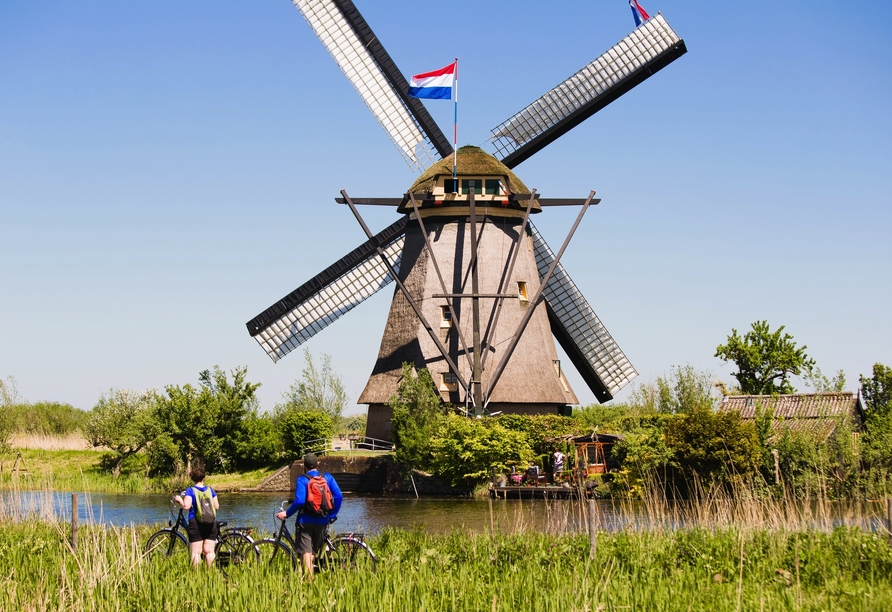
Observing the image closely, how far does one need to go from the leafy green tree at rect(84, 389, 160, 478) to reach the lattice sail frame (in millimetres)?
4404

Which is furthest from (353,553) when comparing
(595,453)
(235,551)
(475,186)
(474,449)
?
(475,186)

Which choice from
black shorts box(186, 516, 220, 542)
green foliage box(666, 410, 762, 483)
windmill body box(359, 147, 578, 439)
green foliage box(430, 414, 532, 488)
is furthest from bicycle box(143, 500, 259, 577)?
windmill body box(359, 147, 578, 439)

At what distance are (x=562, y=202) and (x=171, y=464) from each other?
1459 centimetres

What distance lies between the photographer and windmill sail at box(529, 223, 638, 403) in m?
31.8

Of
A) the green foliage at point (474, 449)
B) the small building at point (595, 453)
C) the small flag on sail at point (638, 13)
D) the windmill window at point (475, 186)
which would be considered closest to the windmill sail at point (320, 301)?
the windmill window at point (475, 186)

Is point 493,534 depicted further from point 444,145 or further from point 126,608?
point 444,145

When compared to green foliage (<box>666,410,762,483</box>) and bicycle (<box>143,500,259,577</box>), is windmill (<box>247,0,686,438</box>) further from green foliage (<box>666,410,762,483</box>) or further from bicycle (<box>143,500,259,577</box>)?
bicycle (<box>143,500,259,577</box>)

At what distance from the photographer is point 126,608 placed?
8.85m

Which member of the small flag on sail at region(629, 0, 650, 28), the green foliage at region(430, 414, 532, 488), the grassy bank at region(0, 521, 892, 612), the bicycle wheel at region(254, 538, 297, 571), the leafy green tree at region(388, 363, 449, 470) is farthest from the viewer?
the small flag on sail at region(629, 0, 650, 28)

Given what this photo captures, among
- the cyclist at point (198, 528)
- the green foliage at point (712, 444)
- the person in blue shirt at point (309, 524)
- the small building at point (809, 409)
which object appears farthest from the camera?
the small building at point (809, 409)

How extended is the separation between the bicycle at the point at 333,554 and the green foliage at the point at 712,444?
13863mm

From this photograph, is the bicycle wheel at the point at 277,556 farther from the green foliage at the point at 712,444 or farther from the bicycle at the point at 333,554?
the green foliage at the point at 712,444

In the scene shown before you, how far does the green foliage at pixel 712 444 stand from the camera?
74.3ft

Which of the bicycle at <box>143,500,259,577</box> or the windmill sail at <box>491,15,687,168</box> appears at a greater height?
the windmill sail at <box>491,15,687,168</box>
